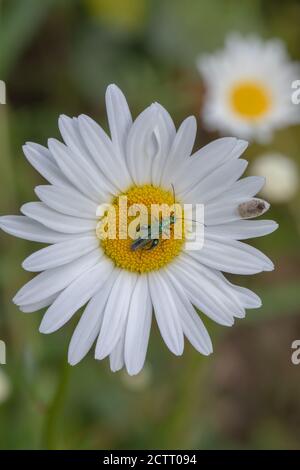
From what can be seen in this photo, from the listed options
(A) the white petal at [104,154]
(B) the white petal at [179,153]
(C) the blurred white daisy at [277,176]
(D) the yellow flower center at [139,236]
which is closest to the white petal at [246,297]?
(D) the yellow flower center at [139,236]

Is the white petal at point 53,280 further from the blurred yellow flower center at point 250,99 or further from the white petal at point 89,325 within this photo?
the blurred yellow flower center at point 250,99

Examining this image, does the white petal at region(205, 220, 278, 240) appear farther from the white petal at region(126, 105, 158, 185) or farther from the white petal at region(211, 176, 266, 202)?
the white petal at region(126, 105, 158, 185)

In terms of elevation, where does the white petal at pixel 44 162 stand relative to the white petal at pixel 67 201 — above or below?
above

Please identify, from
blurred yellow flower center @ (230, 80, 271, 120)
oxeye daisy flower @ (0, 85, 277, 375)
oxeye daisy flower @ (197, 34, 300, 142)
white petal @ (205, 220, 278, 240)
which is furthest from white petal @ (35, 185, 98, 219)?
blurred yellow flower center @ (230, 80, 271, 120)

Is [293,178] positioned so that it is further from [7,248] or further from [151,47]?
[7,248]

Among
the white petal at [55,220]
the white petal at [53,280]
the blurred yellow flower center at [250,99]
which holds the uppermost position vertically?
the blurred yellow flower center at [250,99]

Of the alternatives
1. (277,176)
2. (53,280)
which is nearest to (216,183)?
(53,280)

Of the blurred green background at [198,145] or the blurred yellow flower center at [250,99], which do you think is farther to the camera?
the blurred yellow flower center at [250,99]
